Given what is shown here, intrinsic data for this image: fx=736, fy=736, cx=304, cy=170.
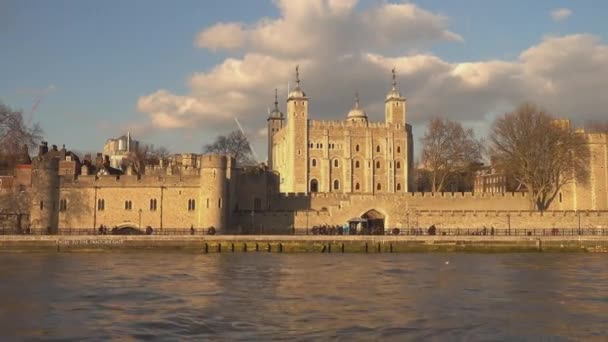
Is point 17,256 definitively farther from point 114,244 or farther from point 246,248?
point 246,248

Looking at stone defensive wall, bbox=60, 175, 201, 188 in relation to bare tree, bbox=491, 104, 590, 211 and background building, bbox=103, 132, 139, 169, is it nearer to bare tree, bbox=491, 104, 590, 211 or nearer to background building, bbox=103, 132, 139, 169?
bare tree, bbox=491, 104, 590, 211

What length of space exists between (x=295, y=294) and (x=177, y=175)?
27.0 m

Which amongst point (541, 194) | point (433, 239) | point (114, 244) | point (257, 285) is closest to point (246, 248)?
point (114, 244)

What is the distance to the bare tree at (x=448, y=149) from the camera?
2628 inches

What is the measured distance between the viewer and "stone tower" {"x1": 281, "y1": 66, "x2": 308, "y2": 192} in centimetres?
7269

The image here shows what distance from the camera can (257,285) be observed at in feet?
87.8

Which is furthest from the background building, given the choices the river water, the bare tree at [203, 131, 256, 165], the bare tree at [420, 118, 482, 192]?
the river water

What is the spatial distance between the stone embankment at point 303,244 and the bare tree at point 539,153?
12.6 m

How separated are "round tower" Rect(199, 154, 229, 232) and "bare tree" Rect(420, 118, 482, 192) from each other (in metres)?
24.1

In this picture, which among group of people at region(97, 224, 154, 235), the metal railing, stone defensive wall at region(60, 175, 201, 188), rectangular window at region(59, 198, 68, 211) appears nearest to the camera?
group of people at region(97, 224, 154, 235)

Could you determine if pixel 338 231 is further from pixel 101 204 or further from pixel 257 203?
pixel 101 204

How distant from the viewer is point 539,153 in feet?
187

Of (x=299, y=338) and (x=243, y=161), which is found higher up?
(x=243, y=161)

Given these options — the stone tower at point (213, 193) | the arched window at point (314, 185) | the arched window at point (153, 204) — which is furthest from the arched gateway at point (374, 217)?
the arched window at point (314, 185)
